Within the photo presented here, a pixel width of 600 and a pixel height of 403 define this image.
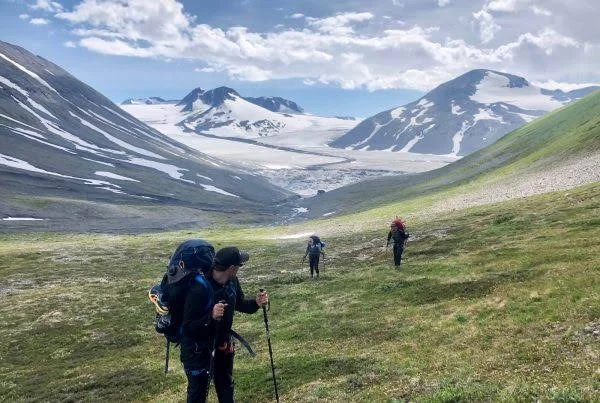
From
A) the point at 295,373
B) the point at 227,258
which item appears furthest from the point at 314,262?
the point at 227,258

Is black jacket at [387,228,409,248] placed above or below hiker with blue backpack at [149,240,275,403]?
below

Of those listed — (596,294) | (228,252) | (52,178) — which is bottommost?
(596,294)

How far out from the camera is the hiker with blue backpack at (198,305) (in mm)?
10820

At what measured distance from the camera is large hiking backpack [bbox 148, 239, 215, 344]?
10.9 m

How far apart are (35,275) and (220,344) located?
53.7 metres

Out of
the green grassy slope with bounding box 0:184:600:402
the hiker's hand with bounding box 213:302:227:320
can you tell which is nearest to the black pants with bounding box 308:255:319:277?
the green grassy slope with bounding box 0:184:600:402

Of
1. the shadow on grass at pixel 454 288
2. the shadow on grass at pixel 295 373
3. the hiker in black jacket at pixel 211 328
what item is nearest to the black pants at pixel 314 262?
the shadow on grass at pixel 454 288

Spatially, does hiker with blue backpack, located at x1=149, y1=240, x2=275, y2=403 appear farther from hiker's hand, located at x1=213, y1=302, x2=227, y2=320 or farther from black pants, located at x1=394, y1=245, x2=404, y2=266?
black pants, located at x1=394, y1=245, x2=404, y2=266

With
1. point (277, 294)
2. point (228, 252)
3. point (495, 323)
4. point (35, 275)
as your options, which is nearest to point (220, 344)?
point (228, 252)

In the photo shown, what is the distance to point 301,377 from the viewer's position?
17953mm

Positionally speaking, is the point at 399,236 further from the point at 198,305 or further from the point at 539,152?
the point at 539,152

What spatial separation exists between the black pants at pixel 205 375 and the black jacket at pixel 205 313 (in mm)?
396

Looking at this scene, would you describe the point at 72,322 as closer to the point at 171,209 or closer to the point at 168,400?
the point at 168,400

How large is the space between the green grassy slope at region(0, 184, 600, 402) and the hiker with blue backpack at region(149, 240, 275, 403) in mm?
5500
